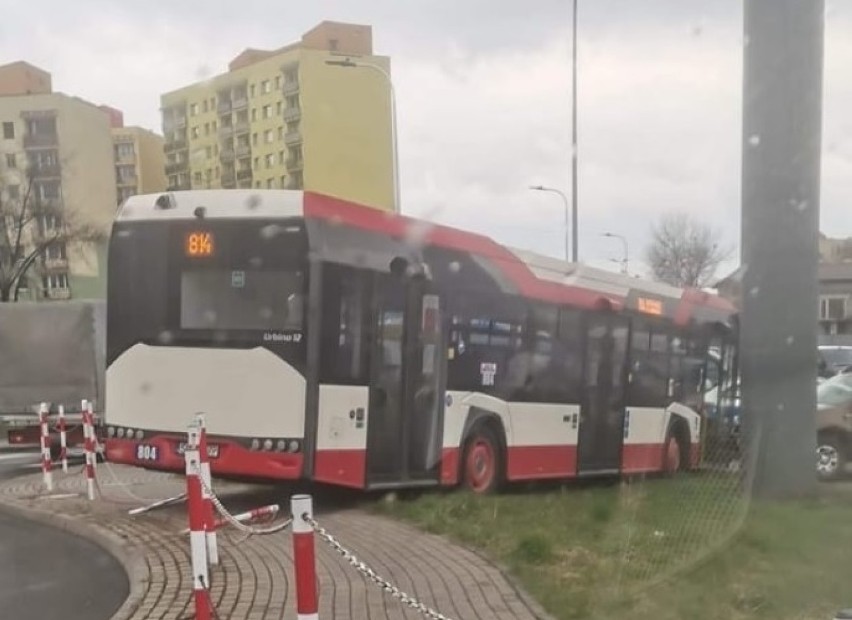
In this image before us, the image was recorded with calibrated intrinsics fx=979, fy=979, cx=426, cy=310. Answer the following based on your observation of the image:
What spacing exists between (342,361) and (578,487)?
162 inches

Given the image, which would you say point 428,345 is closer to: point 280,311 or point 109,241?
point 280,311

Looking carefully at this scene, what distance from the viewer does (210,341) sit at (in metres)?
9.16

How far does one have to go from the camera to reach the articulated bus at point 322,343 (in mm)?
8883

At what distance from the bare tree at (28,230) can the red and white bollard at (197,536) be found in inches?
655

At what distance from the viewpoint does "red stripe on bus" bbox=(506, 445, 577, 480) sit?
11.3 metres

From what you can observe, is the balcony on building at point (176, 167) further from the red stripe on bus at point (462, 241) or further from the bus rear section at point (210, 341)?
the red stripe on bus at point (462, 241)

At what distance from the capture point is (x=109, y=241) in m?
9.84

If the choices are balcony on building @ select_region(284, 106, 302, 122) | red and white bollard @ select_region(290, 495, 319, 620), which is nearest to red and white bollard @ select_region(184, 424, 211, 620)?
red and white bollard @ select_region(290, 495, 319, 620)

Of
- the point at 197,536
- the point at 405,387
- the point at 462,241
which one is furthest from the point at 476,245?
the point at 197,536

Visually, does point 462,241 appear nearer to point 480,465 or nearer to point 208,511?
point 480,465

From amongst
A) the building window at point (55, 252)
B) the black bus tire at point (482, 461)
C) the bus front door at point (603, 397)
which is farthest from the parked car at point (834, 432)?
the building window at point (55, 252)

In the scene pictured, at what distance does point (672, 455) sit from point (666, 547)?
5858 mm

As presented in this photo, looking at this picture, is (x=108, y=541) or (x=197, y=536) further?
(x=108, y=541)

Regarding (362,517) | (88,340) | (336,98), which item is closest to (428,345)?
(362,517)
